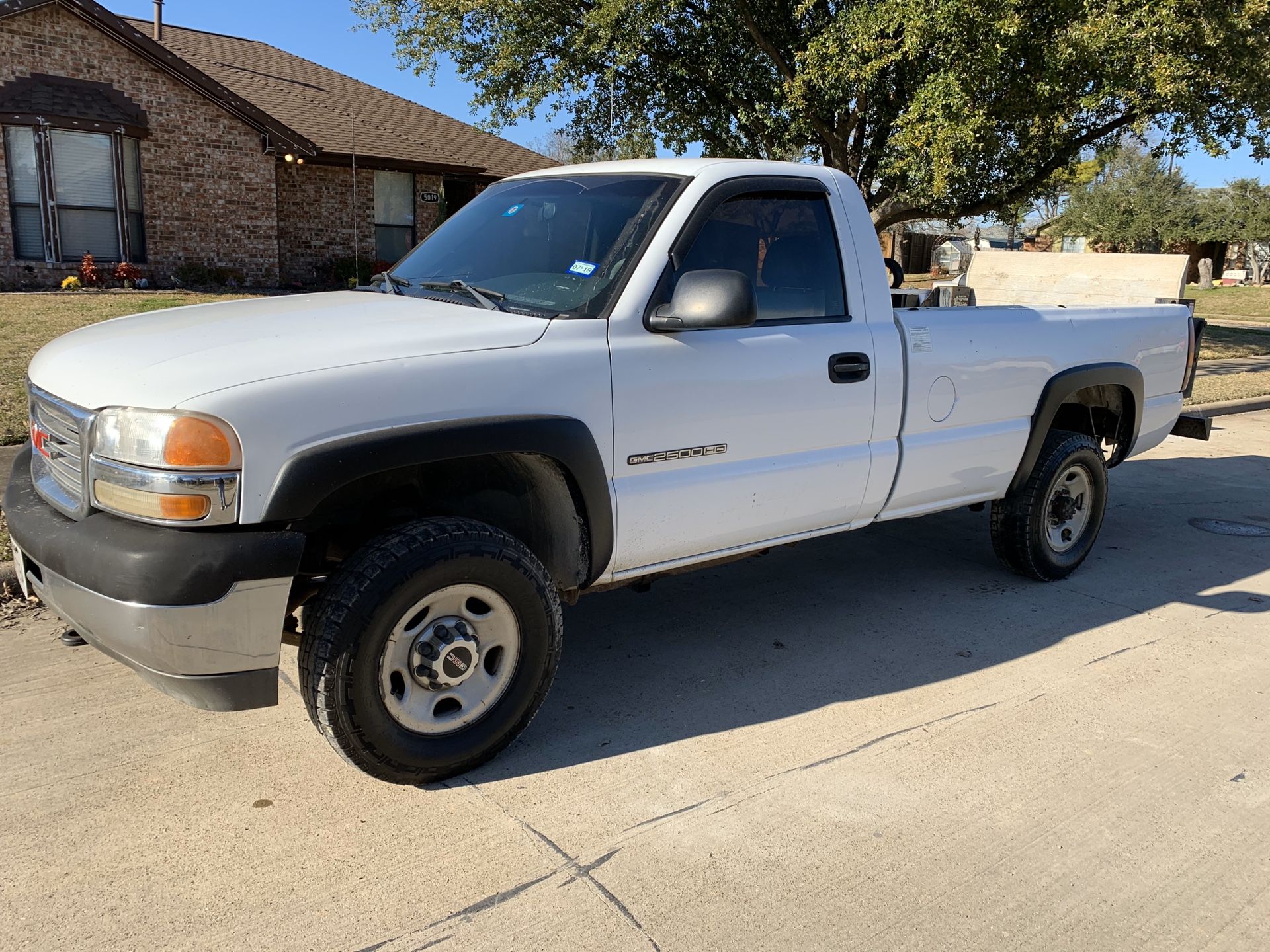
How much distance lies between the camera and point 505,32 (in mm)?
14883

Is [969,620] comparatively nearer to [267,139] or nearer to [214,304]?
[214,304]

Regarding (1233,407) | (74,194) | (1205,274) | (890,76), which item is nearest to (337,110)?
(74,194)

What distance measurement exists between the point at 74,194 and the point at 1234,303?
28858mm

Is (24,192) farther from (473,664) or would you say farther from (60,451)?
(473,664)

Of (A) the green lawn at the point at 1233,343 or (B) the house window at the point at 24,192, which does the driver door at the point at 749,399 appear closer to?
(A) the green lawn at the point at 1233,343

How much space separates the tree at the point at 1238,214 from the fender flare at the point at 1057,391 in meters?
40.9

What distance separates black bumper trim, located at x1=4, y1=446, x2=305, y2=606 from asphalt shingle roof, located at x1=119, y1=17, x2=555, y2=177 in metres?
17.2

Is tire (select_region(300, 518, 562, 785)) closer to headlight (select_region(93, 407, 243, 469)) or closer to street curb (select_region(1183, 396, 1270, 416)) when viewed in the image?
headlight (select_region(93, 407, 243, 469))

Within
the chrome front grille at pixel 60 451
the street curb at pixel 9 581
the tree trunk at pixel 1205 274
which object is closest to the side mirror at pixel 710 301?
the chrome front grille at pixel 60 451

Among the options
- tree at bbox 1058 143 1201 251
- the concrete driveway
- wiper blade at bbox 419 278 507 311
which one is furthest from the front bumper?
tree at bbox 1058 143 1201 251

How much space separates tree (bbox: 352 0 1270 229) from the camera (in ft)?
37.4

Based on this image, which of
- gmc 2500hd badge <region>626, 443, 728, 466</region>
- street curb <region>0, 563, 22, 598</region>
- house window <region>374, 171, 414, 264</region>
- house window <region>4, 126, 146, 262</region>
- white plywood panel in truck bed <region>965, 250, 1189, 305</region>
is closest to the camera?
gmc 2500hd badge <region>626, 443, 728, 466</region>

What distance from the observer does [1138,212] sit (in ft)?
138

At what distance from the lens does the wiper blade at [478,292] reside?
12.0 ft
